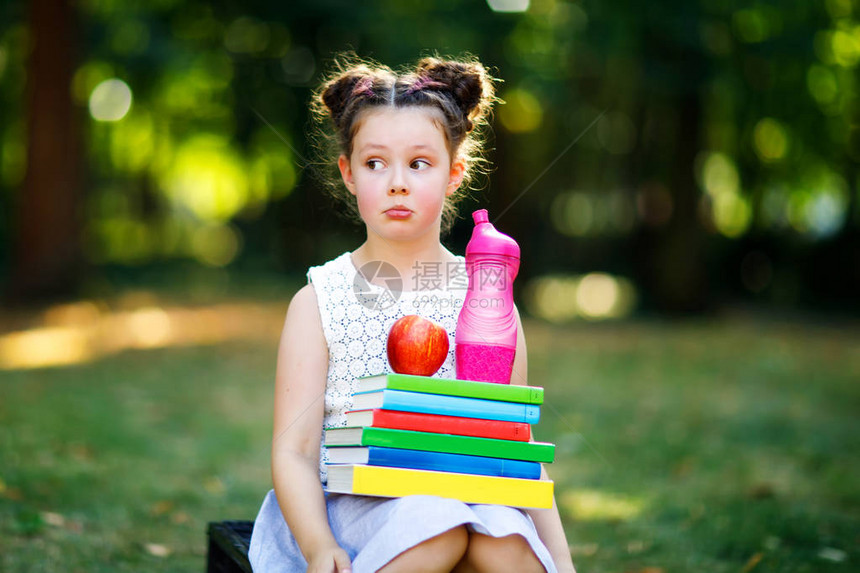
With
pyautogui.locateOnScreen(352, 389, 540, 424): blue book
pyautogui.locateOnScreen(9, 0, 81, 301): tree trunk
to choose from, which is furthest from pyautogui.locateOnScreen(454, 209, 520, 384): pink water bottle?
pyautogui.locateOnScreen(9, 0, 81, 301): tree trunk

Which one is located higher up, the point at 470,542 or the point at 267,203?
the point at 267,203

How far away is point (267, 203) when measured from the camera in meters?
24.5

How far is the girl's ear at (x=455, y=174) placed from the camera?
2.54 meters

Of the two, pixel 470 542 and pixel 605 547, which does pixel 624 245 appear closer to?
pixel 605 547

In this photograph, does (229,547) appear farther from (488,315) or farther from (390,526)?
(488,315)

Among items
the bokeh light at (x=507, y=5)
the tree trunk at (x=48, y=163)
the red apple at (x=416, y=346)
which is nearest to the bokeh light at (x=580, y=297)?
the bokeh light at (x=507, y=5)

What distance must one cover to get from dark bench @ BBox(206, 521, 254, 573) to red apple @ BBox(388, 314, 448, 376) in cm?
73

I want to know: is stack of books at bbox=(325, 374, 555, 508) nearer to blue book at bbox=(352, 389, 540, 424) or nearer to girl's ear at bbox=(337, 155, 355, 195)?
blue book at bbox=(352, 389, 540, 424)

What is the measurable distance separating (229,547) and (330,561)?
2.33 ft

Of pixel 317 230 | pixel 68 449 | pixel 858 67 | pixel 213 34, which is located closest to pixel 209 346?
pixel 68 449

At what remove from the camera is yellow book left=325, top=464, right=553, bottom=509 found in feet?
6.73

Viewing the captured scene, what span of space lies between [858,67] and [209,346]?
12001mm

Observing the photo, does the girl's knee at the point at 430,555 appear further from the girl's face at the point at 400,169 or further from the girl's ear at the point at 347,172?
the girl's ear at the point at 347,172

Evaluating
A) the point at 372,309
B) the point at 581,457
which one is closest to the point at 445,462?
the point at 372,309
